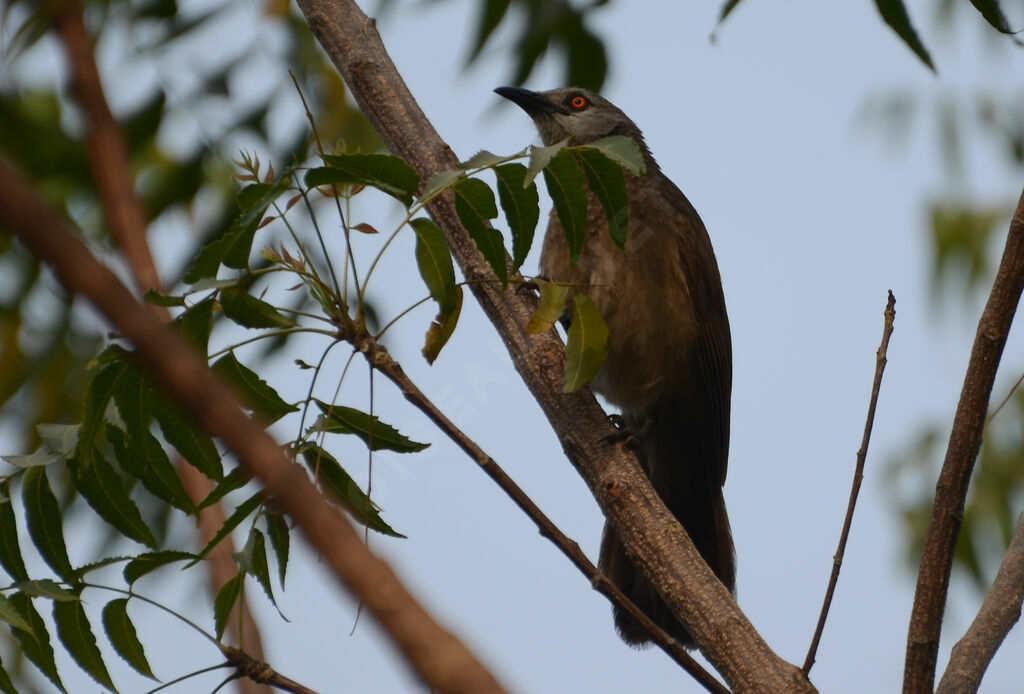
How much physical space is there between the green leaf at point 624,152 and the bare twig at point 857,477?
0.75m

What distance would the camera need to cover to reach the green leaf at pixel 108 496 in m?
2.07

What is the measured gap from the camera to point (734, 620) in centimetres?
231

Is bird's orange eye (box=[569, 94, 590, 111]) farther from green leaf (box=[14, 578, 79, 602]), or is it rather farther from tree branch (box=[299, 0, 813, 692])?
green leaf (box=[14, 578, 79, 602])

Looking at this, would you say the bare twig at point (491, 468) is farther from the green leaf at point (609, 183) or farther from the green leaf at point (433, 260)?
the green leaf at point (609, 183)

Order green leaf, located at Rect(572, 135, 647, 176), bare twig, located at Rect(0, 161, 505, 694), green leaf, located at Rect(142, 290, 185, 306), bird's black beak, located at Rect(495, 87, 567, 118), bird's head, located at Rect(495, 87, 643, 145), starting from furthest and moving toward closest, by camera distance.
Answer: bird's head, located at Rect(495, 87, 643, 145), bird's black beak, located at Rect(495, 87, 567, 118), green leaf, located at Rect(572, 135, 647, 176), green leaf, located at Rect(142, 290, 185, 306), bare twig, located at Rect(0, 161, 505, 694)

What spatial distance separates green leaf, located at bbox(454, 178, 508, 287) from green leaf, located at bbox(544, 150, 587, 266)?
12cm

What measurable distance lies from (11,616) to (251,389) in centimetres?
57

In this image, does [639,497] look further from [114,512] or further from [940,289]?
[940,289]

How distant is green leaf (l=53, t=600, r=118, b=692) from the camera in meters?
2.04

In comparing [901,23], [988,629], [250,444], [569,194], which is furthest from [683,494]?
[250,444]

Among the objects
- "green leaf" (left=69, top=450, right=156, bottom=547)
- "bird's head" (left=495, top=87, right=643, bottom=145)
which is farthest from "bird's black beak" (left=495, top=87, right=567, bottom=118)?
"green leaf" (left=69, top=450, right=156, bottom=547)

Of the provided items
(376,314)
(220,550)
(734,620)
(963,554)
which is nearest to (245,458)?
(220,550)

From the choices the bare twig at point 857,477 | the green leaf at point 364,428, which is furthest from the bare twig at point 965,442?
the green leaf at point 364,428

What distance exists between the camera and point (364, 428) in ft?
7.37
